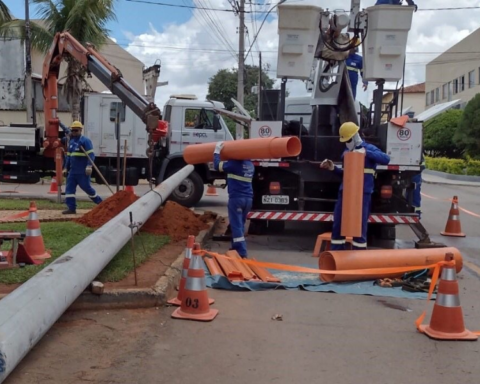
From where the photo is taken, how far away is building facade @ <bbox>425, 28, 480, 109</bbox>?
48444 mm

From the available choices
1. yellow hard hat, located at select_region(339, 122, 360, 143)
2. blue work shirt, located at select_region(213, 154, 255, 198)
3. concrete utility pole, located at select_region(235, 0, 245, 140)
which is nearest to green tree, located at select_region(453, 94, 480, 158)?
concrete utility pole, located at select_region(235, 0, 245, 140)

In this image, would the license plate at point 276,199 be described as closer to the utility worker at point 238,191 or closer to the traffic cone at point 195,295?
the utility worker at point 238,191

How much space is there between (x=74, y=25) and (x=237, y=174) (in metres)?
14.2

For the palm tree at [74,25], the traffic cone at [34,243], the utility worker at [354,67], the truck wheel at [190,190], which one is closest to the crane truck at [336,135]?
the utility worker at [354,67]

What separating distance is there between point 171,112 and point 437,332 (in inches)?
432

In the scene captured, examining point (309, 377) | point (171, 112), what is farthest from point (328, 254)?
point (171, 112)

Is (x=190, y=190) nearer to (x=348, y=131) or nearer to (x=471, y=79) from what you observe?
(x=348, y=131)

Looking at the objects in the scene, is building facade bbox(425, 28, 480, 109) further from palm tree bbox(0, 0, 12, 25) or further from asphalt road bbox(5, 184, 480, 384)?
asphalt road bbox(5, 184, 480, 384)

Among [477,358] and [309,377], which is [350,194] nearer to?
[477,358]

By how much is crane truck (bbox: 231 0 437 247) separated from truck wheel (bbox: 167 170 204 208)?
15.5 ft

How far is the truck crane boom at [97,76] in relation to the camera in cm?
1025

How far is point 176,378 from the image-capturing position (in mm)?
4215

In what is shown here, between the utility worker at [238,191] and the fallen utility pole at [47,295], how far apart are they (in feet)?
6.69

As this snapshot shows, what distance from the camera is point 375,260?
23.6ft
